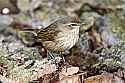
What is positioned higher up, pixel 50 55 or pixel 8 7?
pixel 8 7

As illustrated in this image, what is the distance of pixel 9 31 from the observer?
232 centimetres

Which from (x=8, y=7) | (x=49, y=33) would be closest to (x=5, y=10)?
(x=8, y=7)

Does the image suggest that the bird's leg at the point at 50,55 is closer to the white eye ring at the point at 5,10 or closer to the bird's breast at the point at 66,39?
the bird's breast at the point at 66,39

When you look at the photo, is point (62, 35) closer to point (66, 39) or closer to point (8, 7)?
point (66, 39)

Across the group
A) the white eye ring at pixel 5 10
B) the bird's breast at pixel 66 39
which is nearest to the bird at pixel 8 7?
the white eye ring at pixel 5 10

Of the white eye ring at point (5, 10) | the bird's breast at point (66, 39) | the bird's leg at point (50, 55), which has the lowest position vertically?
the bird's leg at point (50, 55)

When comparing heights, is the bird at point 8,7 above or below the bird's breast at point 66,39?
above

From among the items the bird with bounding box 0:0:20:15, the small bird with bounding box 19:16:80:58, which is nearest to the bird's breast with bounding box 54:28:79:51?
the small bird with bounding box 19:16:80:58

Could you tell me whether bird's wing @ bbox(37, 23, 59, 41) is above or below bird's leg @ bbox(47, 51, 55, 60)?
above

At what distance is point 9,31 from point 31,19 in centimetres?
20

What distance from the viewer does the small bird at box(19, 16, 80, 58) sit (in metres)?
1.69

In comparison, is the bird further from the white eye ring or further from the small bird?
the small bird

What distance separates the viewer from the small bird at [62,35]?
1.69 metres

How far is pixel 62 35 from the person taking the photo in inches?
66.9
